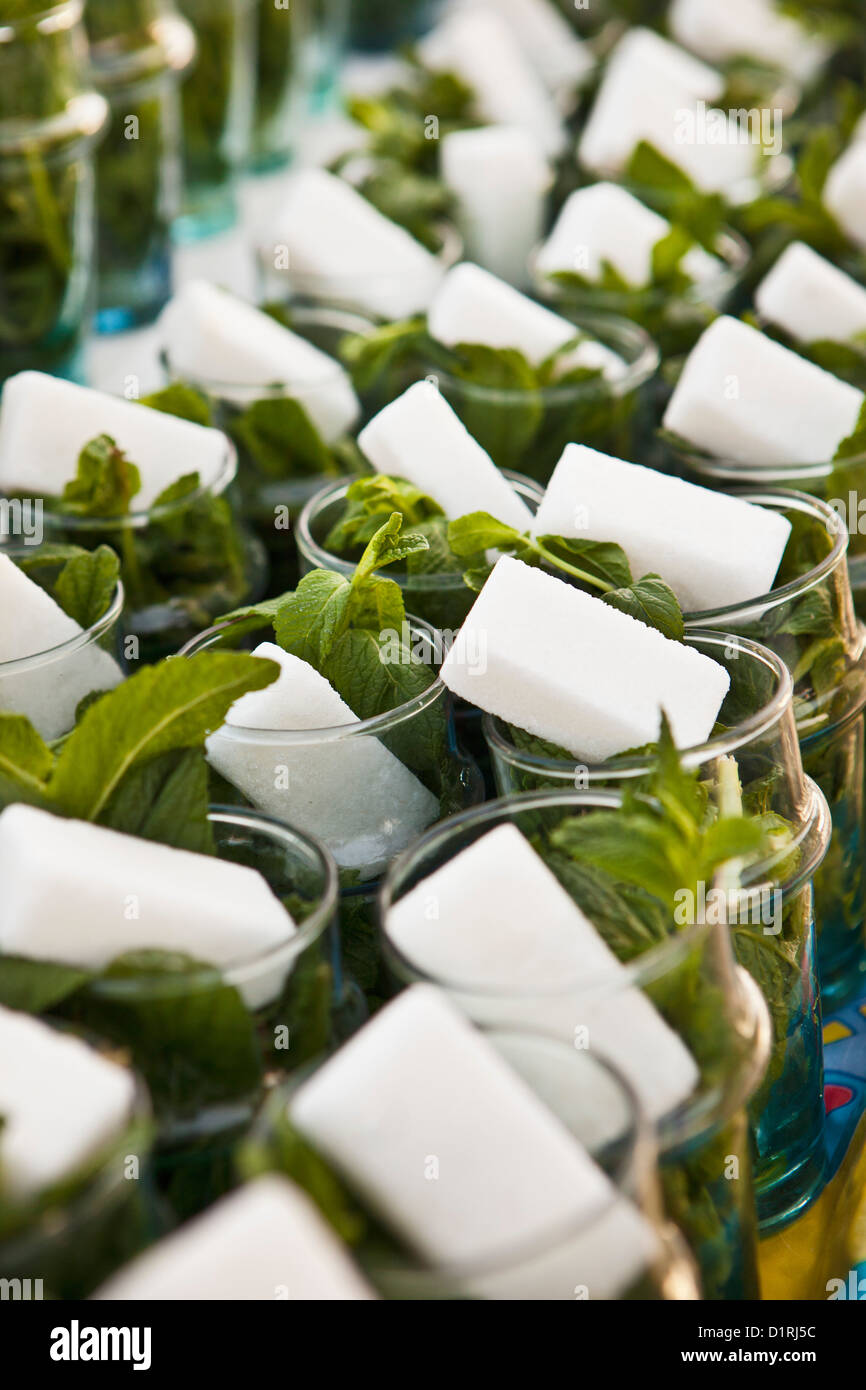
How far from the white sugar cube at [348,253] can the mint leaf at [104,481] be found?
1.27 ft

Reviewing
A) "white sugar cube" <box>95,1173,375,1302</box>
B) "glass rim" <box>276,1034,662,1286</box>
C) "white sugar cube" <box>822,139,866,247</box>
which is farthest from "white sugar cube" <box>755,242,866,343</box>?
"white sugar cube" <box>95,1173,375,1302</box>

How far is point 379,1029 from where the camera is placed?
1.88 feet

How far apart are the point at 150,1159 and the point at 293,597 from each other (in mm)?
370

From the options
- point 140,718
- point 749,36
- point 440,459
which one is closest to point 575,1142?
point 140,718

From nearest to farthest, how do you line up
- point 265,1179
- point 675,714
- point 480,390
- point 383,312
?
point 265,1179 → point 675,714 → point 480,390 → point 383,312

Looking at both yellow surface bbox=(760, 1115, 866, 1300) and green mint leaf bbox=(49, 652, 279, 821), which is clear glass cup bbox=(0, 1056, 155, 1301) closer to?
green mint leaf bbox=(49, 652, 279, 821)

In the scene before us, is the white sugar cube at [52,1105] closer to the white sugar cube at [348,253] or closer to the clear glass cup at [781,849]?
the clear glass cup at [781,849]

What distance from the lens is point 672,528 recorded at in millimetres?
890

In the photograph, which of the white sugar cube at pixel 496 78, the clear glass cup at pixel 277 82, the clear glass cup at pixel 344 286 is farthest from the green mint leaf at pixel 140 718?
the clear glass cup at pixel 277 82

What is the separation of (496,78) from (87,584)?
1141mm

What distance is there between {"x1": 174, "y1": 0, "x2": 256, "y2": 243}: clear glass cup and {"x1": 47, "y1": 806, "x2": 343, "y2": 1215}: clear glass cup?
140cm

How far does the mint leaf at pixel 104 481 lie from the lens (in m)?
1.03

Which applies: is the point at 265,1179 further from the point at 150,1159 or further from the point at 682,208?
the point at 682,208

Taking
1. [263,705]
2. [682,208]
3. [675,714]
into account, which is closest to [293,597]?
[263,705]
